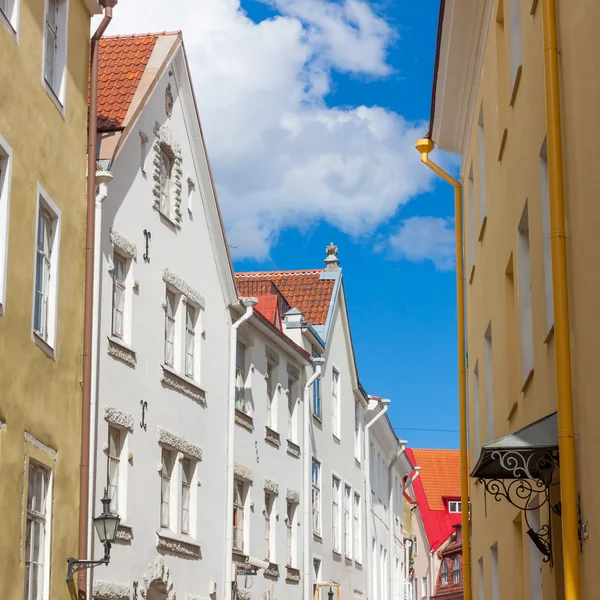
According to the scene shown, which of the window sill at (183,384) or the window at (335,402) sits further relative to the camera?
the window at (335,402)

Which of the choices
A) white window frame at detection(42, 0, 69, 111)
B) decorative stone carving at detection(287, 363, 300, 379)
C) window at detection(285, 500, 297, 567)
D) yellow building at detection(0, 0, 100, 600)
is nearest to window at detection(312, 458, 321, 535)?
window at detection(285, 500, 297, 567)

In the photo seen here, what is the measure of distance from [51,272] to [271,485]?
1301 cm

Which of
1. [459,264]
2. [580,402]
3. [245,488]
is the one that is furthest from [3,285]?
[245,488]

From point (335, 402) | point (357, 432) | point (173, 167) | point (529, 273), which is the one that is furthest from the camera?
point (357, 432)

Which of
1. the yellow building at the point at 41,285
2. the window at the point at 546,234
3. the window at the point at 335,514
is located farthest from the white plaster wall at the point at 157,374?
the window at the point at 335,514

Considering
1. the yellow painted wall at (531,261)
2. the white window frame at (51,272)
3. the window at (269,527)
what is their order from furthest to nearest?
the window at (269,527) → the white window frame at (51,272) → the yellow painted wall at (531,261)

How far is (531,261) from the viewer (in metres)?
11.2

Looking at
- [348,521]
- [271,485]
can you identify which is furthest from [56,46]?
[348,521]

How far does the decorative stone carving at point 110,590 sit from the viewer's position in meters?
17.0

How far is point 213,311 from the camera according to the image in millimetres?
23656

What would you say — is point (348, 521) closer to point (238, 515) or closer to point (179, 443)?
point (238, 515)

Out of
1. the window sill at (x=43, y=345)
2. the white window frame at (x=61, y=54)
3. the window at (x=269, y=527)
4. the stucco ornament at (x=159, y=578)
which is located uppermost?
the white window frame at (x=61, y=54)

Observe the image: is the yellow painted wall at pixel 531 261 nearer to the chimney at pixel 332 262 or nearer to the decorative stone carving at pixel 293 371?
the decorative stone carving at pixel 293 371

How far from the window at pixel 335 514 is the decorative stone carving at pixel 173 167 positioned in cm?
1341
